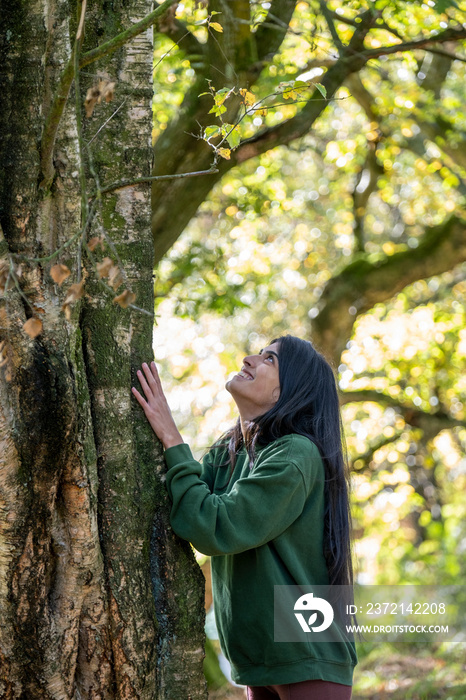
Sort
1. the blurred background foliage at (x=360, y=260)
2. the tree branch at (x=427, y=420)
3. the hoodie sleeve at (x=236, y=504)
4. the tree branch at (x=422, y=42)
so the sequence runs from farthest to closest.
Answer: the tree branch at (x=427, y=420)
the blurred background foliage at (x=360, y=260)
the tree branch at (x=422, y=42)
the hoodie sleeve at (x=236, y=504)

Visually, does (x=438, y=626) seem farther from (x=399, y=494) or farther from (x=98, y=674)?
(x=98, y=674)

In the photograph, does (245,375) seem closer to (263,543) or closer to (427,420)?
(263,543)

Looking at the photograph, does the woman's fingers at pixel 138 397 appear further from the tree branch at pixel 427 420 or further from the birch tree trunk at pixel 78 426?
the tree branch at pixel 427 420

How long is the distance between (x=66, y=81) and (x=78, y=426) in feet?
3.33

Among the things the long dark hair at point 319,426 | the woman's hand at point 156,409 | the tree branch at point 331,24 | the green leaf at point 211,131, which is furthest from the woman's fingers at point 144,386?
the tree branch at point 331,24

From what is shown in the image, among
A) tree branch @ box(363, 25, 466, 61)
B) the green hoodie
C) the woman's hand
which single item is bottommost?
the green hoodie

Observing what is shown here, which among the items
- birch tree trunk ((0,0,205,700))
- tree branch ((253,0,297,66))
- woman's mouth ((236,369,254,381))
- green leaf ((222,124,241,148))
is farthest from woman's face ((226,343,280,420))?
tree branch ((253,0,297,66))

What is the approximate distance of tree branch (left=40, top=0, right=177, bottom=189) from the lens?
69.8 inches

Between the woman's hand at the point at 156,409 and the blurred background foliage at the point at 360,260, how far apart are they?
8.64 ft

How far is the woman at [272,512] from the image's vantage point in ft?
8.16

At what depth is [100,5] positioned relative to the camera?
2664mm

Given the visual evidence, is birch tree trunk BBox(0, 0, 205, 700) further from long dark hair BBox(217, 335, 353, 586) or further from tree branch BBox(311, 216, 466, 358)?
tree branch BBox(311, 216, 466, 358)

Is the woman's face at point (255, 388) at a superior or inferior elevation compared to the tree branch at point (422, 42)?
inferior

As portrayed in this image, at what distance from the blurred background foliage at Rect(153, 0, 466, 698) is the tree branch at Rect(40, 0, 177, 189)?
2.53 meters
